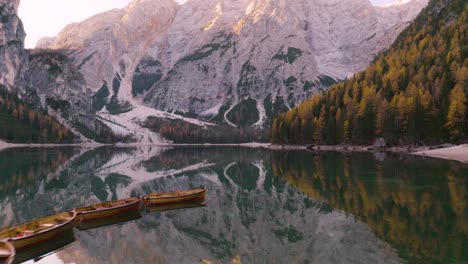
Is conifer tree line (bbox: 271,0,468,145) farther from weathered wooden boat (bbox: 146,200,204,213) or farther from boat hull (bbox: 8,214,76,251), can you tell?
boat hull (bbox: 8,214,76,251)

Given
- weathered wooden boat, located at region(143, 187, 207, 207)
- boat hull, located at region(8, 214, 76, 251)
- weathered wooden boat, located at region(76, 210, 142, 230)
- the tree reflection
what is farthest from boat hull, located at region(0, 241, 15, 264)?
the tree reflection

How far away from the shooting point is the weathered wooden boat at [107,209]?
39.4 meters

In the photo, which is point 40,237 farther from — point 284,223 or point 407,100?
point 407,100

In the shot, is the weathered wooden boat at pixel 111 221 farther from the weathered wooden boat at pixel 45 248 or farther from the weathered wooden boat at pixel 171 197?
the weathered wooden boat at pixel 171 197

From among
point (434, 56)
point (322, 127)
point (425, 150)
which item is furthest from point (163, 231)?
point (434, 56)

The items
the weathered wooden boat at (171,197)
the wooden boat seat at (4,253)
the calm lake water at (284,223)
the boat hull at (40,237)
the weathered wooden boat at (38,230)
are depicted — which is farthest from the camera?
the weathered wooden boat at (171,197)

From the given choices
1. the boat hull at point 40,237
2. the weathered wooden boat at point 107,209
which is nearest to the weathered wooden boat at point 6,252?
the boat hull at point 40,237

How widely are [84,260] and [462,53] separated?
546 feet

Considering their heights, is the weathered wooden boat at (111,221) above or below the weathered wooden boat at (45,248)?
above

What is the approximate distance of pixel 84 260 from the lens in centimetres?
2869

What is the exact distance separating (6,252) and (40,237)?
5.36 meters

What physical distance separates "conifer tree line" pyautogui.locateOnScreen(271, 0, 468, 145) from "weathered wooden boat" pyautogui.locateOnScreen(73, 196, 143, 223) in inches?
4455

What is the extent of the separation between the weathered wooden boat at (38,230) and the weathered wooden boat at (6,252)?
87cm

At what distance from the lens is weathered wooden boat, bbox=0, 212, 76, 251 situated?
29422 mm
